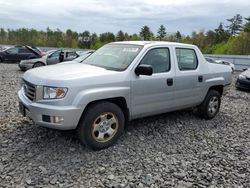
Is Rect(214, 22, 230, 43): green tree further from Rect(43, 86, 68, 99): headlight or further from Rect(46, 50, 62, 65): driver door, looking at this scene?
Rect(43, 86, 68, 99): headlight

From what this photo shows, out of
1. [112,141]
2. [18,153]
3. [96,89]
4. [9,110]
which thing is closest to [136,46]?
[96,89]

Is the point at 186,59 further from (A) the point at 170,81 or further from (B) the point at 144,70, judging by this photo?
(B) the point at 144,70

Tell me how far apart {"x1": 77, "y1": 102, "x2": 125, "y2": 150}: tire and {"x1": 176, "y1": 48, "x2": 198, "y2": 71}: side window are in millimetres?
1820

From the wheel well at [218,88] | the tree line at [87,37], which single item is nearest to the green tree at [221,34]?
the tree line at [87,37]

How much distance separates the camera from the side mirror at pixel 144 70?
4637mm

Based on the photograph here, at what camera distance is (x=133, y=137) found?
519 centimetres

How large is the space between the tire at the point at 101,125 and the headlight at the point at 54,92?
18.8 inches

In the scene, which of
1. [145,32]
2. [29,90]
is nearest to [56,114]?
[29,90]

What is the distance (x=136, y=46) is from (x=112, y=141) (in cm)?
181

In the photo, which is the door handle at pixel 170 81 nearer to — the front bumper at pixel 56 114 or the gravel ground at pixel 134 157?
the gravel ground at pixel 134 157

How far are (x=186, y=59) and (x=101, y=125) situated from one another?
2.47 meters

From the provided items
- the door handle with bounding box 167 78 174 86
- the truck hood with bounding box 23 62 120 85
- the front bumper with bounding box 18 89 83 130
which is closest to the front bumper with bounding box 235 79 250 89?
the door handle with bounding box 167 78 174 86

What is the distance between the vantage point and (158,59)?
536 cm

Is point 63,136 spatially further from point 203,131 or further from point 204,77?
point 204,77
